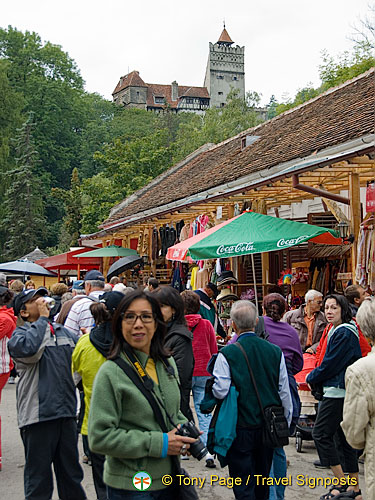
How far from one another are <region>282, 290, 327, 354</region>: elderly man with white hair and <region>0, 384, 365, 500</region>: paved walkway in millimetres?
1250

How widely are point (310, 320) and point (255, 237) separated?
1.37m

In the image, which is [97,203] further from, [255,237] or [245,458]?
[245,458]

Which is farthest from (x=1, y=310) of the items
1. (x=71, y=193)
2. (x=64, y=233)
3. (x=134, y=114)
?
(x=134, y=114)

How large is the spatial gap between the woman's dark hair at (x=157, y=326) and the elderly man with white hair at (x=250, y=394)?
43.9 inches

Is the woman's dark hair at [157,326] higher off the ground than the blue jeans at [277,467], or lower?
higher

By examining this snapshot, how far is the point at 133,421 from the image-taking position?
9.22 feet

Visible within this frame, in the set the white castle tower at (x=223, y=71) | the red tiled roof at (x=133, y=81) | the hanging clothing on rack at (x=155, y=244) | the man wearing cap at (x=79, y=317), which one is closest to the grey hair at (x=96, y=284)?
the man wearing cap at (x=79, y=317)

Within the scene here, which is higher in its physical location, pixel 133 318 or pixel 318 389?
pixel 133 318

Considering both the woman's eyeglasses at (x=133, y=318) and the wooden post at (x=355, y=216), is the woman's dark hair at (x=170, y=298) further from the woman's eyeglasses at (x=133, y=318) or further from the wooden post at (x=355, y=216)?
the wooden post at (x=355, y=216)

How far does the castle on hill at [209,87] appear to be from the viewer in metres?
110

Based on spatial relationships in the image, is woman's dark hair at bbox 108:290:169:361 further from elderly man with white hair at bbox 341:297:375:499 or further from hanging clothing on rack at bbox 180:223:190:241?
hanging clothing on rack at bbox 180:223:190:241

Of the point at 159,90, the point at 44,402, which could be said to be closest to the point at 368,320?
the point at 44,402

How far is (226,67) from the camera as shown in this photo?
11038 cm

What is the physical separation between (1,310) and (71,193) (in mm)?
43382
